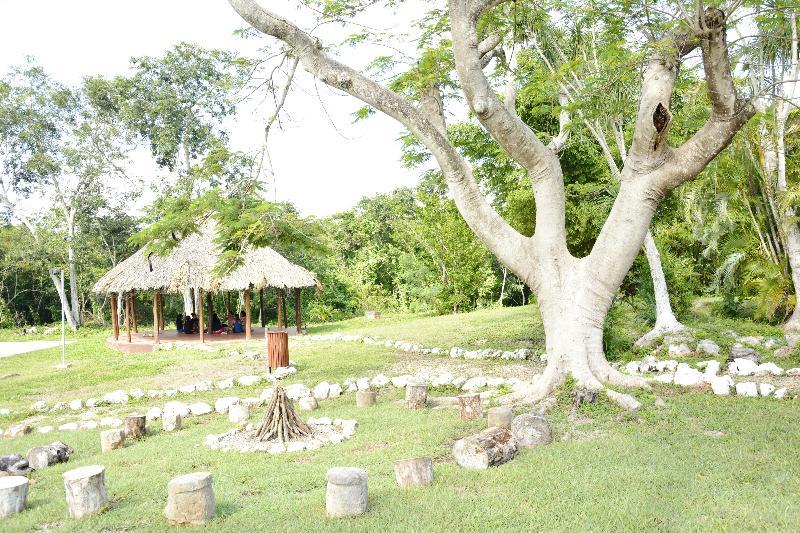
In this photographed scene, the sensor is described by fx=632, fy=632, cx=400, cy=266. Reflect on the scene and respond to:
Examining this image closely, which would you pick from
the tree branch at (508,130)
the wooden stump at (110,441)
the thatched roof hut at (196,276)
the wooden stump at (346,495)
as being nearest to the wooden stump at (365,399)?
the wooden stump at (110,441)

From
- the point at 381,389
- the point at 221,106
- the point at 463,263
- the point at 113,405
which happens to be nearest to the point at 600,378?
the point at 381,389

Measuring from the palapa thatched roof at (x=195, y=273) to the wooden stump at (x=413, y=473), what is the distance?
41.5 ft

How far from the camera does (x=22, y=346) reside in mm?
19781

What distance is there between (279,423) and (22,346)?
17.6m

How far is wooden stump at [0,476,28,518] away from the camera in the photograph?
13.7 feet

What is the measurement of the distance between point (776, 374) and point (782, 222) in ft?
13.1

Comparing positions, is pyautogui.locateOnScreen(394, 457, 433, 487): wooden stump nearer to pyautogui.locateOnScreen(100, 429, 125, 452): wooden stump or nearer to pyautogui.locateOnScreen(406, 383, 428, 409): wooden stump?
pyautogui.locateOnScreen(406, 383, 428, 409): wooden stump

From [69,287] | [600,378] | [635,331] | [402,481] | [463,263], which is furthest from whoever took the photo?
[69,287]

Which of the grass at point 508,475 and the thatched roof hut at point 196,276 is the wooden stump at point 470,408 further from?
the thatched roof hut at point 196,276

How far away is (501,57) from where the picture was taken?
820cm

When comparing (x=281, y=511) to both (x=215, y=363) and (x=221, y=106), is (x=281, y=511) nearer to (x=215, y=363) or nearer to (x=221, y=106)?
(x=215, y=363)

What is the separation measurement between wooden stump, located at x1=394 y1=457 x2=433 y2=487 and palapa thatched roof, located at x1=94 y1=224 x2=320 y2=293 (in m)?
12.7

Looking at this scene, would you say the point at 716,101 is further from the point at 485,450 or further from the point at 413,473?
the point at 413,473

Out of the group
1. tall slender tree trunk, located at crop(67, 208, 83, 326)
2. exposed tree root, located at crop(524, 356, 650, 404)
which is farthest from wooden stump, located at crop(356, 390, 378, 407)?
tall slender tree trunk, located at crop(67, 208, 83, 326)
